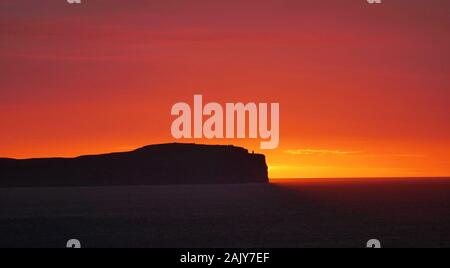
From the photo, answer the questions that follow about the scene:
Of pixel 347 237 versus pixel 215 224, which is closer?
pixel 347 237

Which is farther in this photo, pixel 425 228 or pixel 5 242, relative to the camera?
pixel 425 228

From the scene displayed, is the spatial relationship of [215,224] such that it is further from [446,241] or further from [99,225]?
[446,241]

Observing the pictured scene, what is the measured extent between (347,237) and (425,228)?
54.9ft

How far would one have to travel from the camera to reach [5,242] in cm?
7262

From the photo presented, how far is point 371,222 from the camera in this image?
94.4 meters

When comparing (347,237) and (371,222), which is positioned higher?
(371,222)
